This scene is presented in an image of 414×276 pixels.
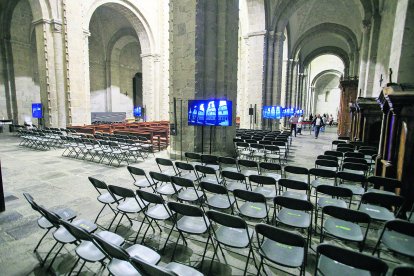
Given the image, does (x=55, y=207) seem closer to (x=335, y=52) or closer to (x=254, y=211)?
(x=254, y=211)

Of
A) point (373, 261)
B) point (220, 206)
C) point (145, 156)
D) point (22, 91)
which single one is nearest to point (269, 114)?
point (145, 156)

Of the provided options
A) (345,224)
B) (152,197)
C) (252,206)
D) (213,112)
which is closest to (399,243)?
(345,224)

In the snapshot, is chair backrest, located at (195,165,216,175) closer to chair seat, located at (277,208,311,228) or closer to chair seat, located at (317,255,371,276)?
chair seat, located at (277,208,311,228)

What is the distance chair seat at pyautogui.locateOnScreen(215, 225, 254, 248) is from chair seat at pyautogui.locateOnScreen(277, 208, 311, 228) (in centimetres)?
63

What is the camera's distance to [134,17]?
758 inches

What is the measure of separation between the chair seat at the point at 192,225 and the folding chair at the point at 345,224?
1.47 meters

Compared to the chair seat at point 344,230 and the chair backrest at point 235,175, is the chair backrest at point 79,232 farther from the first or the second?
the chair seat at point 344,230

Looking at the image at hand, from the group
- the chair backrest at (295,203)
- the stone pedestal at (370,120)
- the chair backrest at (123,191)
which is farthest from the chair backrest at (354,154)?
the chair backrest at (123,191)

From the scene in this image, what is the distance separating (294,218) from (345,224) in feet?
2.04

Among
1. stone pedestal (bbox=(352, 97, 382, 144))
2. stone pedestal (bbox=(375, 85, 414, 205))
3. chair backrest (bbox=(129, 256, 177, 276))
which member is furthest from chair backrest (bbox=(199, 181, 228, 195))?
stone pedestal (bbox=(352, 97, 382, 144))

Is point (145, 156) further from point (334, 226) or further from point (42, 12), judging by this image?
point (42, 12)

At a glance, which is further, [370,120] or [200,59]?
[370,120]

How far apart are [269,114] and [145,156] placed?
26.7 feet

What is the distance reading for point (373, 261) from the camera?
166 centimetres
